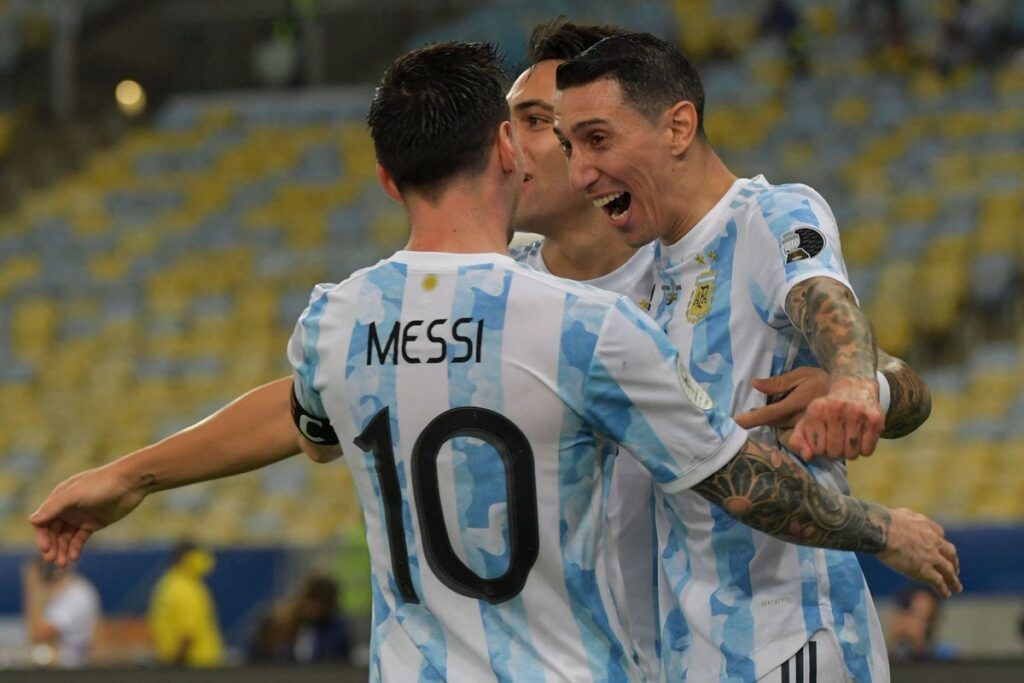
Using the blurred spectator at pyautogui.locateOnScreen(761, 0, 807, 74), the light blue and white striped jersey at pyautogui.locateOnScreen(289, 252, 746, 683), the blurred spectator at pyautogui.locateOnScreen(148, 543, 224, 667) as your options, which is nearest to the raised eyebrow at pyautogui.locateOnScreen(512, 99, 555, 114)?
the light blue and white striped jersey at pyautogui.locateOnScreen(289, 252, 746, 683)

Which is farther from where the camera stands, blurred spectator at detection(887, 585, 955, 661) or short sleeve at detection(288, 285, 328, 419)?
blurred spectator at detection(887, 585, 955, 661)

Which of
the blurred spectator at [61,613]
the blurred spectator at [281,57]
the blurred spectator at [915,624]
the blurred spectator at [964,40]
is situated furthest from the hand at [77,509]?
the blurred spectator at [281,57]

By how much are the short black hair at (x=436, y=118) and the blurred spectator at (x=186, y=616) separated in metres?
7.25

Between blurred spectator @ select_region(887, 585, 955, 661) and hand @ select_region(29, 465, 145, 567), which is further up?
hand @ select_region(29, 465, 145, 567)

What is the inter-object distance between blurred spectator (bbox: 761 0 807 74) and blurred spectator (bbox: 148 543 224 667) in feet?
25.9

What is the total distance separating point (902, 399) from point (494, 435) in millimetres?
869

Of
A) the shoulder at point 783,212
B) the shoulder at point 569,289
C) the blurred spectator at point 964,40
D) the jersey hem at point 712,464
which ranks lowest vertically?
the jersey hem at point 712,464

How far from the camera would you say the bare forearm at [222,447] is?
3.03 m

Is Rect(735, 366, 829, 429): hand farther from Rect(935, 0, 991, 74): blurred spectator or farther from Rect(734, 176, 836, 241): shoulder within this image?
Rect(935, 0, 991, 74): blurred spectator

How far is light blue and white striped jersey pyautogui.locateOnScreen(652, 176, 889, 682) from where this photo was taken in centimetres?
291

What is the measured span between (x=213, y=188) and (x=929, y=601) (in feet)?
35.0

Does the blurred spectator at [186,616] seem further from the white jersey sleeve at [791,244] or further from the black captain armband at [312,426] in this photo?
the white jersey sleeve at [791,244]

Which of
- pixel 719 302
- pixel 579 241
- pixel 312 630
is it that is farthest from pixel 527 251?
pixel 312 630

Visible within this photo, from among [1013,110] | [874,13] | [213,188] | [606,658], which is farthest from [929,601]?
[213,188]
